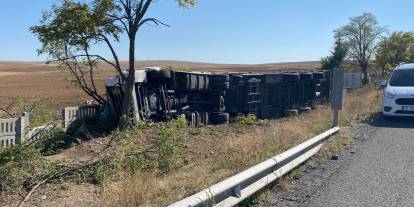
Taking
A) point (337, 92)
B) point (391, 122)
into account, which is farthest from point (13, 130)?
point (391, 122)

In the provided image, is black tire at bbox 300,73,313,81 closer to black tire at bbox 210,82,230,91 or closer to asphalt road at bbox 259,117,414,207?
black tire at bbox 210,82,230,91

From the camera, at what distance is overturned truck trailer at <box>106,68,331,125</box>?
1409cm

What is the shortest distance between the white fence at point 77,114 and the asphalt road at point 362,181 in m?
7.18

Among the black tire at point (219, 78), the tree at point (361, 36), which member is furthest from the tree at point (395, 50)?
the black tire at point (219, 78)

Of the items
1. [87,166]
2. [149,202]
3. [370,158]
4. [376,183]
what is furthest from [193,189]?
[370,158]

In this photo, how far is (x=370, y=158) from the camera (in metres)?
9.02

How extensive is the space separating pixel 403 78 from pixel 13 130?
13.0m

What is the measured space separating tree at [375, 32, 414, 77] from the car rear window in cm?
4097

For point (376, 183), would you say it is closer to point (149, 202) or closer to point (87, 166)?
point (149, 202)

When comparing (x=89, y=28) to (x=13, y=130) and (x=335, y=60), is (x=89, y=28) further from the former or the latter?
(x=335, y=60)

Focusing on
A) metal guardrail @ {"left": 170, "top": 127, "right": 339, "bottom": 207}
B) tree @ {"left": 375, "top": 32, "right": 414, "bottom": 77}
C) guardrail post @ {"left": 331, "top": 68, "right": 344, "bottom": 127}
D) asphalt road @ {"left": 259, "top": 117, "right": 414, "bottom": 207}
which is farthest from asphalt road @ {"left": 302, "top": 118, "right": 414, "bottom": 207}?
tree @ {"left": 375, "top": 32, "right": 414, "bottom": 77}

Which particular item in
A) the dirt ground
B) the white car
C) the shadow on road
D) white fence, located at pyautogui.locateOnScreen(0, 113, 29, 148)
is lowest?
the dirt ground

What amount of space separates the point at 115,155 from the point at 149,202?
237cm

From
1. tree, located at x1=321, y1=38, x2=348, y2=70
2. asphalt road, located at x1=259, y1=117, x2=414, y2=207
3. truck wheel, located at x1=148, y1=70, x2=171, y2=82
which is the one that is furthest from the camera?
tree, located at x1=321, y1=38, x2=348, y2=70
